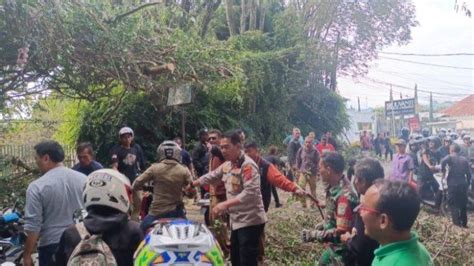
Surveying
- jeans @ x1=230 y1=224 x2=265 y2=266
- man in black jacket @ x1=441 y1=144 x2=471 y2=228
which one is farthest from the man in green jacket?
man in black jacket @ x1=441 y1=144 x2=471 y2=228

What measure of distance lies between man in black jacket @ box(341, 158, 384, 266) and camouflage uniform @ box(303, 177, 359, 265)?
85 millimetres

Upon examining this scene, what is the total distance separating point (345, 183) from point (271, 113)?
1695 centimetres

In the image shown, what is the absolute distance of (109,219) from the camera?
9.86 feet

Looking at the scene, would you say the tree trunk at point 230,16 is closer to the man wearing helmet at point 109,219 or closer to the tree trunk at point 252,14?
the tree trunk at point 252,14

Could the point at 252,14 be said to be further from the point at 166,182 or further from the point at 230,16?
the point at 166,182

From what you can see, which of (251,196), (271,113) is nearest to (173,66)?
(251,196)

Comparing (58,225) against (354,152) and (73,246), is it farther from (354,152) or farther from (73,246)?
(354,152)

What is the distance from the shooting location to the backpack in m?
2.80

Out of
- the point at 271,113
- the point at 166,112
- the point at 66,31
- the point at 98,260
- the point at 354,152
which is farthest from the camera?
the point at 354,152

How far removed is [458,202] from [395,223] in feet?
30.2

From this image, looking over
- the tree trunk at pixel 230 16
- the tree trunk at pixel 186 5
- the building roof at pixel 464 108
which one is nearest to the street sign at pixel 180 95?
the tree trunk at pixel 186 5

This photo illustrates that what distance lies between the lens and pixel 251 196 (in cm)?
562

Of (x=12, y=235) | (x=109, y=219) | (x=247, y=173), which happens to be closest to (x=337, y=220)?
(x=247, y=173)

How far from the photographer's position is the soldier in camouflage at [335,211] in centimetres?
459
